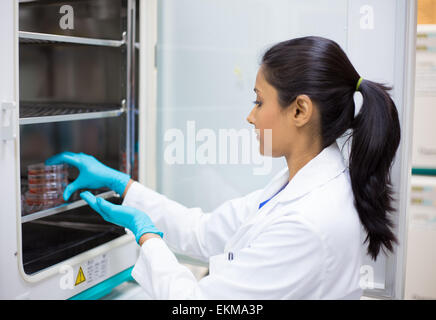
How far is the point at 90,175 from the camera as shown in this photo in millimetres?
1522

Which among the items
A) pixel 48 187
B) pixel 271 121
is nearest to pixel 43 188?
pixel 48 187

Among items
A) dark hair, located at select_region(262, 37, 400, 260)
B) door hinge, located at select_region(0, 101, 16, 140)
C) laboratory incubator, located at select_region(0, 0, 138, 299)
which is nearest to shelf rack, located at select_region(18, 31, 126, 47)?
laboratory incubator, located at select_region(0, 0, 138, 299)

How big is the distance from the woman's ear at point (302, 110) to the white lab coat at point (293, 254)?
4.3 inches

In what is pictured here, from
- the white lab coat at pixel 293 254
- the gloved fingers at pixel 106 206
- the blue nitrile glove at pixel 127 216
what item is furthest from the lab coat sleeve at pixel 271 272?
the gloved fingers at pixel 106 206

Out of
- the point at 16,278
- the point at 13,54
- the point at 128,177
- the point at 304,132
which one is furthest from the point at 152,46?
the point at 16,278

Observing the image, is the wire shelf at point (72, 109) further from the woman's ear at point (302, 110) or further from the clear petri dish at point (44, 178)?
the woman's ear at point (302, 110)

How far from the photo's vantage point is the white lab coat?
3.33 feet

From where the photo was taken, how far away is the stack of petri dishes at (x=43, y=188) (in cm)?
148

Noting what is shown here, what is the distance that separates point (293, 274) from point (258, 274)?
0.08m

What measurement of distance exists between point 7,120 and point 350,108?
0.85 meters

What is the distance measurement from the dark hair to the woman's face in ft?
0.07

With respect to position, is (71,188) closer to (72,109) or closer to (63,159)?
(63,159)
